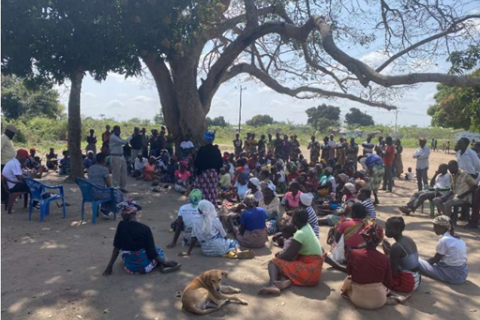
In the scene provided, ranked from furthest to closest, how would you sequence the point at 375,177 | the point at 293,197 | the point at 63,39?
the point at 375,177 < the point at 63,39 < the point at 293,197

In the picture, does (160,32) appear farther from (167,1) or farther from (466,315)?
(466,315)

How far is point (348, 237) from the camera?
547 centimetres

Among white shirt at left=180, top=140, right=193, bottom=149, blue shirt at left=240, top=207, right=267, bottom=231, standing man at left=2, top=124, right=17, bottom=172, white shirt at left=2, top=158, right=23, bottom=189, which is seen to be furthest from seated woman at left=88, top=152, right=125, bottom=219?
white shirt at left=180, top=140, right=193, bottom=149

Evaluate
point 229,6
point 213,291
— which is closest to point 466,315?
point 213,291

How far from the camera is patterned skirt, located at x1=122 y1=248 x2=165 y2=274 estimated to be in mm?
5309

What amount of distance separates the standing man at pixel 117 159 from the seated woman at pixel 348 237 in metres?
6.41

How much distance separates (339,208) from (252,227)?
275 cm

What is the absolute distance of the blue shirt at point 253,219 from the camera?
6.45 m

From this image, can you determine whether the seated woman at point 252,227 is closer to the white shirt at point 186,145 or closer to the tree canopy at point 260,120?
the white shirt at point 186,145

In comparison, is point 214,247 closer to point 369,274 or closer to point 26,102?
point 369,274

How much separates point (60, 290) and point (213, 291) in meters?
1.76

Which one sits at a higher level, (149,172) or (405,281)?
(149,172)

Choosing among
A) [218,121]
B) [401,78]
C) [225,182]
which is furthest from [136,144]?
[218,121]

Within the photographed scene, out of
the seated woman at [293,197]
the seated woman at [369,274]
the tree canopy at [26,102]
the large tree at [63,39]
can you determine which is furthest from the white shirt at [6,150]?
the tree canopy at [26,102]
